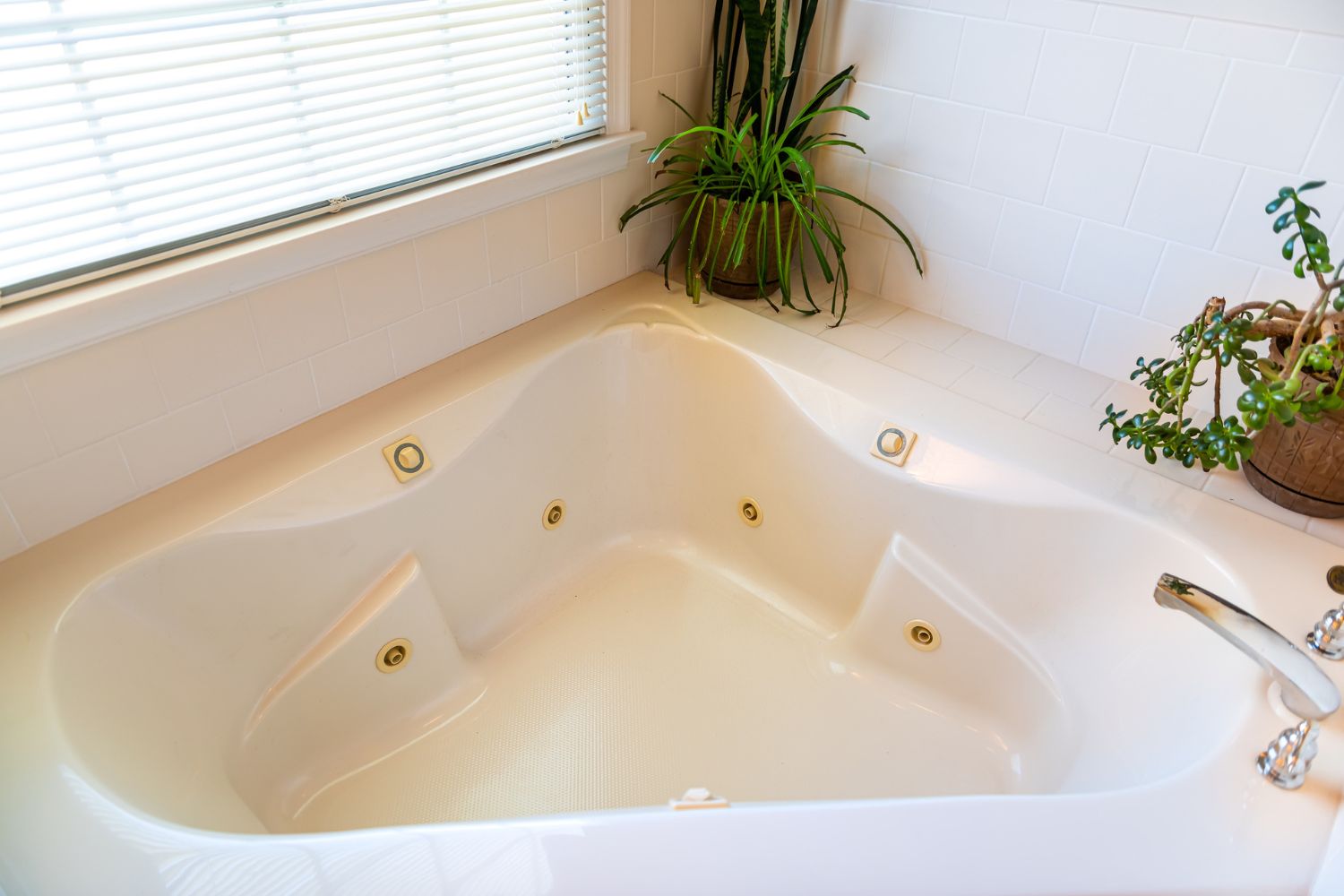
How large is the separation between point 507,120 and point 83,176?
0.67 metres

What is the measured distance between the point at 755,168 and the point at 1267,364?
0.90 metres

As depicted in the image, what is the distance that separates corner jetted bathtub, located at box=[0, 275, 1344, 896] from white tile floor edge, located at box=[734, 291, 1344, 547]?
5 centimetres

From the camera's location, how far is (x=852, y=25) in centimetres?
161

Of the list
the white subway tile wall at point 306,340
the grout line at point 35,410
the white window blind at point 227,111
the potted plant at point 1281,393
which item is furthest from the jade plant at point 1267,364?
the grout line at point 35,410

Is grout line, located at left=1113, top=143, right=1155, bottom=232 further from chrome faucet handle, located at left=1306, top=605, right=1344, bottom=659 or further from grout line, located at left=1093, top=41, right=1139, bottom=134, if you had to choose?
chrome faucet handle, located at left=1306, top=605, right=1344, bottom=659

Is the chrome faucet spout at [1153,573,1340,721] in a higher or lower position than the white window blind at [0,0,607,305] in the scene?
lower

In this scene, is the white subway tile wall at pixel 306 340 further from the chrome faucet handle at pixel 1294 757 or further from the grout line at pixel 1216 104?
the chrome faucet handle at pixel 1294 757

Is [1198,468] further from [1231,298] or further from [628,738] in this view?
[628,738]

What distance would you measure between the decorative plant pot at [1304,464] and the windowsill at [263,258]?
1.20 m

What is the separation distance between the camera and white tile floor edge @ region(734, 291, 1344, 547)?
1.33 metres

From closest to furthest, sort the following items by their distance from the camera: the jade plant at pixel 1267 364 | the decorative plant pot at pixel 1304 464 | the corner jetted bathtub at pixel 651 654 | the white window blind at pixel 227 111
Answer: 1. the corner jetted bathtub at pixel 651 654
2. the white window blind at pixel 227 111
3. the jade plant at pixel 1267 364
4. the decorative plant pot at pixel 1304 464

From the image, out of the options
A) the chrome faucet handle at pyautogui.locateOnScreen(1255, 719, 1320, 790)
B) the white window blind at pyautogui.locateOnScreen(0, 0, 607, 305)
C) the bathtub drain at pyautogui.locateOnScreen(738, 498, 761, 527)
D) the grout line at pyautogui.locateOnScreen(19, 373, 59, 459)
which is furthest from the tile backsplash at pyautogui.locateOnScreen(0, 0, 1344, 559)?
the chrome faucet handle at pyautogui.locateOnScreen(1255, 719, 1320, 790)

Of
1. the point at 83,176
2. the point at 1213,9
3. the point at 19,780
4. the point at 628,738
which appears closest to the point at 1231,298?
the point at 1213,9

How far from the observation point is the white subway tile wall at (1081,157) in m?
1.27
